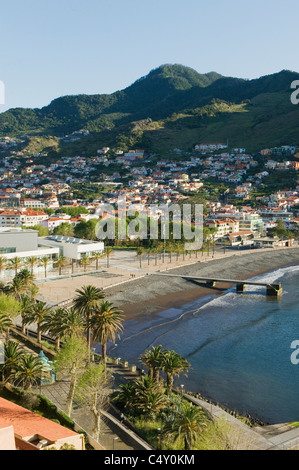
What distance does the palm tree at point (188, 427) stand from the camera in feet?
64.0

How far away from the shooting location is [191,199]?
5359 inches

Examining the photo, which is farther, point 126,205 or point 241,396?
point 126,205

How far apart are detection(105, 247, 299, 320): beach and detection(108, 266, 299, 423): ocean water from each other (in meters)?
2.44

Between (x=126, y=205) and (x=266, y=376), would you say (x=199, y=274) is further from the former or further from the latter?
(x=126, y=205)

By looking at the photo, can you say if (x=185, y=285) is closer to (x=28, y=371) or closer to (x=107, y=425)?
(x=28, y=371)

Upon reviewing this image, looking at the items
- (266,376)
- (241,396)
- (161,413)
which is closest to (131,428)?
(161,413)

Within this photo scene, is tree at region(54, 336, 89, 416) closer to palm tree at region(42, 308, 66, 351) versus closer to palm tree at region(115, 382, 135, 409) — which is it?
palm tree at region(115, 382, 135, 409)

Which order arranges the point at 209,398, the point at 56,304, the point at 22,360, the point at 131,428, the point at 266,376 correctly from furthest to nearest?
the point at 56,304
the point at 266,376
the point at 209,398
the point at 22,360
the point at 131,428

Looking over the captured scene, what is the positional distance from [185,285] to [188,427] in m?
43.2

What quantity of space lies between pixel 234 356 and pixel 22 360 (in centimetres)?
1785

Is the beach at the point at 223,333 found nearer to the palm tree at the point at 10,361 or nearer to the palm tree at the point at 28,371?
the palm tree at the point at 28,371
